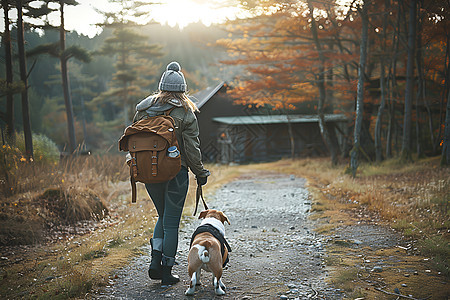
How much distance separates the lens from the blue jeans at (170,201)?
141 inches

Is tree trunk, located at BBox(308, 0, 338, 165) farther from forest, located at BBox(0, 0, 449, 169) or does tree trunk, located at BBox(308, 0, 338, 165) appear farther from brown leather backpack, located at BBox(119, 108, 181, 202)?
brown leather backpack, located at BBox(119, 108, 181, 202)

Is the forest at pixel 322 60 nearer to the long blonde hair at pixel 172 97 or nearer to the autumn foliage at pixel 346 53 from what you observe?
the autumn foliage at pixel 346 53

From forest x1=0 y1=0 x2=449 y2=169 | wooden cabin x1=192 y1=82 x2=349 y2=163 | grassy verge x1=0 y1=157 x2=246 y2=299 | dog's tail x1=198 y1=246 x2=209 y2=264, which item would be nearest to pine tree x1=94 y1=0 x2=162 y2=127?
forest x1=0 y1=0 x2=449 y2=169

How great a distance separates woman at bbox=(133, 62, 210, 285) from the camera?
3.58 metres

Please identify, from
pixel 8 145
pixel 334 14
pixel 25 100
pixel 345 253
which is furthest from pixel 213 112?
pixel 345 253

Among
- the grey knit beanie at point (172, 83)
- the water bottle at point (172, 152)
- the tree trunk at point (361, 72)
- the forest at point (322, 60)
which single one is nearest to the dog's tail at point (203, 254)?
the water bottle at point (172, 152)

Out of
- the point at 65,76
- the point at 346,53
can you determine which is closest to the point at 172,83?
the point at 346,53

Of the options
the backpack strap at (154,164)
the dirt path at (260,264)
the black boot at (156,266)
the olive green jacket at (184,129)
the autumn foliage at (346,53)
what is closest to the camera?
the backpack strap at (154,164)

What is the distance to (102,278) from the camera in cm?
379

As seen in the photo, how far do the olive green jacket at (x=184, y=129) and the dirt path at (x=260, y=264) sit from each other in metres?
1.19

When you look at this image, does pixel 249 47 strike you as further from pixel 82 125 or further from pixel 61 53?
pixel 82 125

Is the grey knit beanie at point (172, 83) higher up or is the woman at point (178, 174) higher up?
the grey knit beanie at point (172, 83)

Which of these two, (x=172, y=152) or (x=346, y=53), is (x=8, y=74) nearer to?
(x=172, y=152)

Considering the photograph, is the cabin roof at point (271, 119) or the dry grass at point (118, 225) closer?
the dry grass at point (118, 225)
